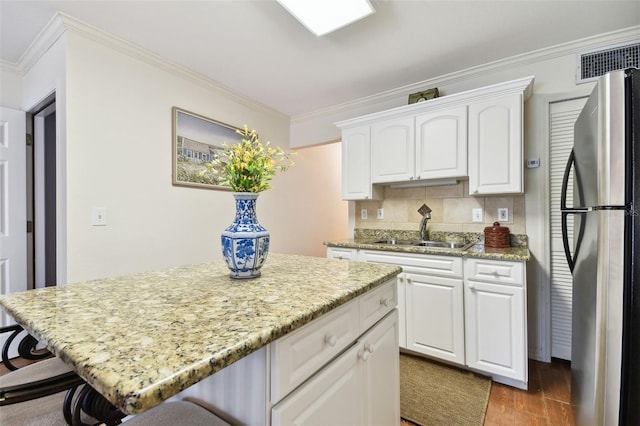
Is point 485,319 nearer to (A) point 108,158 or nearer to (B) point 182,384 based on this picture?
(B) point 182,384

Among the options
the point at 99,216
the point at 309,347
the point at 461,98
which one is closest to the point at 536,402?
the point at 309,347

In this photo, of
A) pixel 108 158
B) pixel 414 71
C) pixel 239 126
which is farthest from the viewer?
pixel 239 126

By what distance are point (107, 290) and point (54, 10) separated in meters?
2.00

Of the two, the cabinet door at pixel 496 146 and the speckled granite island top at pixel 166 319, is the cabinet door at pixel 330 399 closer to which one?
the speckled granite island top at pixel 166 319

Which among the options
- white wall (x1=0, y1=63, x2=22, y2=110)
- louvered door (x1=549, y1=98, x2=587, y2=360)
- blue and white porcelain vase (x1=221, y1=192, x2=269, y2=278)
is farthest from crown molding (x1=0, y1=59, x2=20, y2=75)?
louvered door (x1=549, y1=98, x2=587, y2=360)

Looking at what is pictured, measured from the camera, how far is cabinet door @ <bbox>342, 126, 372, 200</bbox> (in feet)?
9.27

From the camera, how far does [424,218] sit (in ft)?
8.86

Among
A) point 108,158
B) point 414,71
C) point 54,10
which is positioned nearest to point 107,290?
point 108,158

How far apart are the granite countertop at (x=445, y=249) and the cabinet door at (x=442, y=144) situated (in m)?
0.61

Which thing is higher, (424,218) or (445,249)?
(424,218)

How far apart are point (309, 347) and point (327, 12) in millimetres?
1831

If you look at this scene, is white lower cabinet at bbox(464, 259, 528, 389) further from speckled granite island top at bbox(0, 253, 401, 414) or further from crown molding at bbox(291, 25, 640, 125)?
crown molding at bbox(291, 25, 640, 125)

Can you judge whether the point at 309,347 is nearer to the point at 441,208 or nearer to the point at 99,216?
the point at 99,216

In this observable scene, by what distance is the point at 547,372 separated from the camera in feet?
6.87
